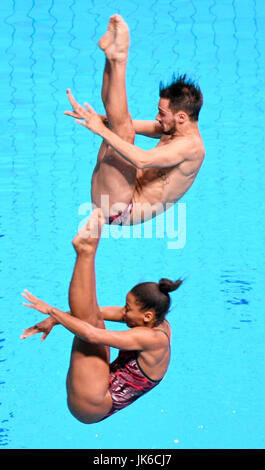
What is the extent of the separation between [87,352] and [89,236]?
0.61 meters

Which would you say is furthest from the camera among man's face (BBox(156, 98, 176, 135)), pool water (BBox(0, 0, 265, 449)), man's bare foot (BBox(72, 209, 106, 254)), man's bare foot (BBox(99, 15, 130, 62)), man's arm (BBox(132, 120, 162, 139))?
pool water (BBox(0, 0, 265, 449))

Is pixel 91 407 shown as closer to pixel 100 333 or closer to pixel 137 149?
pixel 100 333

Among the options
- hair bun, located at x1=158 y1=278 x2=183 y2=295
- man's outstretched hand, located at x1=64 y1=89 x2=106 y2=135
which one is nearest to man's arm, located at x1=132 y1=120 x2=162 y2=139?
man's outstretched hand, located at x1=64 y1=89 x2=106 y2=135

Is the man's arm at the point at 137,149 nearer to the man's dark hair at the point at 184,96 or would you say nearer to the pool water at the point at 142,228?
the man's dark hair at the point at 184,96

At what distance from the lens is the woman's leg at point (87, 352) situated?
3.75 metres

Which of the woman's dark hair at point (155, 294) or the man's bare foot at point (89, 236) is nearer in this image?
the man's bare foot at point (89, 236)

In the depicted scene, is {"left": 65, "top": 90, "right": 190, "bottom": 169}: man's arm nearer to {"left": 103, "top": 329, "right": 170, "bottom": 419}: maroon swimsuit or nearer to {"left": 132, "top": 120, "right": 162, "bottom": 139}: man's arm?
{"left": 132, "top": 120, "right": 162, "bottom": 139}: man's arm

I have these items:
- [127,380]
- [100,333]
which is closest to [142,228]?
[127,380]

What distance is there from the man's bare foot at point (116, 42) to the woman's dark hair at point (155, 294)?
1026mm

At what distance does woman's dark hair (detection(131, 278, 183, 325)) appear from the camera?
394cm

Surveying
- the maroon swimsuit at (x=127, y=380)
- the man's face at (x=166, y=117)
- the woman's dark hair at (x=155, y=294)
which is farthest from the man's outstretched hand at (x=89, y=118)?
the maroon swimsuit at (x=127, y=380)

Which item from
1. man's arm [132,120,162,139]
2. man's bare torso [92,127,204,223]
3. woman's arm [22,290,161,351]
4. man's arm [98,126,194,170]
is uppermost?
man's arm [132,120,162,139]

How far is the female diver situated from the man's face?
59 cm
